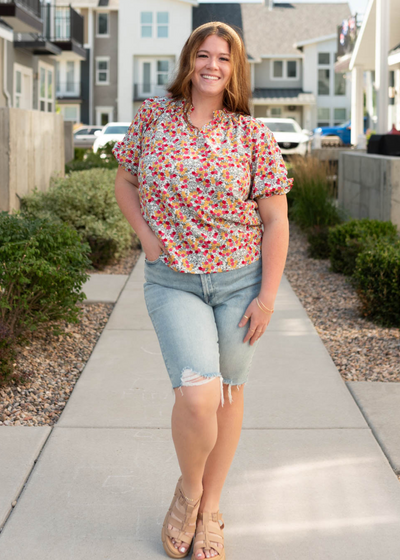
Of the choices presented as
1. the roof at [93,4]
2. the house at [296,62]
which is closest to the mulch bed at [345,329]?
the house at [296,62]

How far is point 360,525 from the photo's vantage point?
284 cm

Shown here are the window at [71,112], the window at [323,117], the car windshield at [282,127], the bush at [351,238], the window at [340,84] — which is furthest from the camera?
the window at [323,117]

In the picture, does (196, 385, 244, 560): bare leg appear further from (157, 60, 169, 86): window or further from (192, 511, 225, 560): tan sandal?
(157, 60, 169, 86): window

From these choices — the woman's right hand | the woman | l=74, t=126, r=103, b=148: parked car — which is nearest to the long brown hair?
the woman

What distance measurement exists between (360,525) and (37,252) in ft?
8.88

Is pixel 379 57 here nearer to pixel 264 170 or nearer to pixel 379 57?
pixel 379 57

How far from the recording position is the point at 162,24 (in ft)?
136

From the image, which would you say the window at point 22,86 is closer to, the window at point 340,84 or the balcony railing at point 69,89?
the balcony railing at point 69,89

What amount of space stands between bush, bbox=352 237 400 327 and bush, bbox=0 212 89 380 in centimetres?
225

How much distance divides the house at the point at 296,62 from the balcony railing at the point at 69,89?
7.65 metres

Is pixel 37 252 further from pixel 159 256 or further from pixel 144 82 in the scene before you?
pixel 144 82

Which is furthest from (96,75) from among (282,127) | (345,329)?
(345,329)

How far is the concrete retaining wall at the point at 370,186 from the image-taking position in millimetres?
7926

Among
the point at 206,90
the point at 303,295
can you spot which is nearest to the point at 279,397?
the point at 206,90
